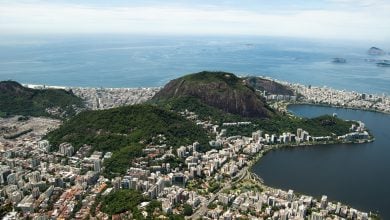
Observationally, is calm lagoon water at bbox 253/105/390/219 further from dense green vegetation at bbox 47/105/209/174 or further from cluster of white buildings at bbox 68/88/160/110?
cluster of white buildings at bbox 68/88/160/110

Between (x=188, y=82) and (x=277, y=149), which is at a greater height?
(x=188, y=82)

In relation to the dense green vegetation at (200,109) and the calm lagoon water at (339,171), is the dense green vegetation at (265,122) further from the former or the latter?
the calm lagoon water at (339,171)

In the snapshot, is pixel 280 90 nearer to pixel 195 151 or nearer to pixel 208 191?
pixel 195 151

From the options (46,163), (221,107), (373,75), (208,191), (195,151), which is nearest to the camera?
(208,191)

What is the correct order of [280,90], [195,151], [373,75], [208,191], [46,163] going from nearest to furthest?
[208,191], [46,163], [195,151], [280,90], [373,75]

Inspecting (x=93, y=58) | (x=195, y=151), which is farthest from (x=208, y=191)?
(x=93, y=58)

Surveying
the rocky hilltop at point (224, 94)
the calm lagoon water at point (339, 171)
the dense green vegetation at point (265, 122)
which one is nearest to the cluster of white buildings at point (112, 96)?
the rocky hilltop at point (224, 94)
